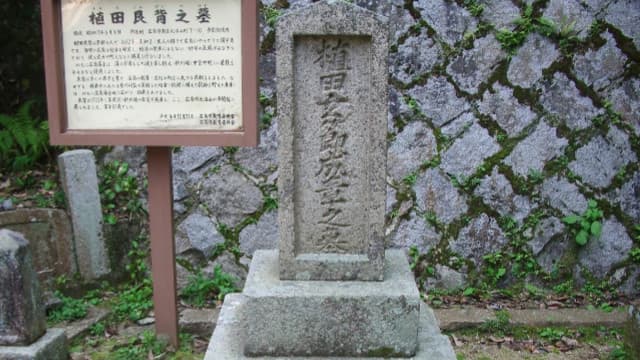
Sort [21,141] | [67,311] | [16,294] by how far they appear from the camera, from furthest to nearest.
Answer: [21,141]
[67,311]
[16,294]

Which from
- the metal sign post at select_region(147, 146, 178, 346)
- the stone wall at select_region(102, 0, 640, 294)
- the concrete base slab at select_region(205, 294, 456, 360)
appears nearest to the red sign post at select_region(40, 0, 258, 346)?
the metal sign post at select_region(147, 146, 178, 346)

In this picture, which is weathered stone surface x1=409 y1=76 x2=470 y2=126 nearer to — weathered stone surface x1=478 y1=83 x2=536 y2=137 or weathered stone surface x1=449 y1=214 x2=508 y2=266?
weathered stone surface x1=478 y1=83 x2=536 y2=137

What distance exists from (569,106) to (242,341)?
3.19 metres

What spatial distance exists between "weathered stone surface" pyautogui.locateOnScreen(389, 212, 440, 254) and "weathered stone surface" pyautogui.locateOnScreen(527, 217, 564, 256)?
2.48 ft

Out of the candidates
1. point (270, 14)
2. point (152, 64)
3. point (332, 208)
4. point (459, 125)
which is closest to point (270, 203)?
point (270, 14)

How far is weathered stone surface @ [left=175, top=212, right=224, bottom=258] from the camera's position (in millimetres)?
4719

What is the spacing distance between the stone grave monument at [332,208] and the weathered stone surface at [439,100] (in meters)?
2.14

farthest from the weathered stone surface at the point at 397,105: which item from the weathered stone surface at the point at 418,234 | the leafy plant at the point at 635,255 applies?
the leafy plant at the point at 635,255

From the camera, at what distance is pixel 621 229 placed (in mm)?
4598

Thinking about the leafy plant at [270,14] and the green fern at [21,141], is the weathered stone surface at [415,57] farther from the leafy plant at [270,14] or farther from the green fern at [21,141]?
the green fern at [21,141]

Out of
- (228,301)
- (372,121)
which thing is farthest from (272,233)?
(372,121)

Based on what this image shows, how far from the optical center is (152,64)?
3.27 metres

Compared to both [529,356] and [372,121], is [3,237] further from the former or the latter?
[529,356]

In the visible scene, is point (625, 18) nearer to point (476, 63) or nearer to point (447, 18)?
point (476, 63)
